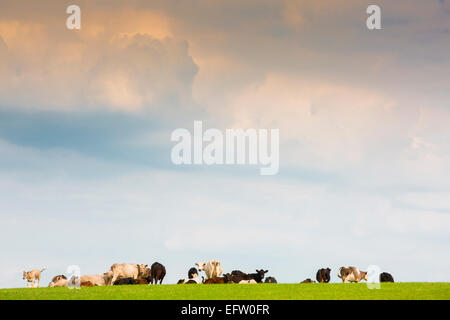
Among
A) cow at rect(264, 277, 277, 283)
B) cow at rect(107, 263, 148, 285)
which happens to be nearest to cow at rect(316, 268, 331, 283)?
cow at rect(264, 277, 277, 283)

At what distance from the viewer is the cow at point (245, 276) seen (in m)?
46.9

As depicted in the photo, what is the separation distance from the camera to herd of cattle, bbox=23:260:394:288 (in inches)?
1811

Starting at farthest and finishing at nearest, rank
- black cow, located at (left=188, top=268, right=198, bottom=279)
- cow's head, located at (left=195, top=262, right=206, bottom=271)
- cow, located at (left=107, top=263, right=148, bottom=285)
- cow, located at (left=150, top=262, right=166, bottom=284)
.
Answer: black cow, located at (left=188, top=268, right=198, bottom=279) → cow's head, located at (left=195, top=262, right=206, bottom=271) → cow, located at (left=107, top=263, right=148, bottom=285) → cow, located at (left=150, top=262, right=166, bottom=284)

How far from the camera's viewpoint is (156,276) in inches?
1949

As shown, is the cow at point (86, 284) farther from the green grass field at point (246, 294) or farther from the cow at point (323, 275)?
the cow at point (323, 275)

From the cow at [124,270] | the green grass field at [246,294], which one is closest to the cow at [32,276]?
the cow at [124,270]

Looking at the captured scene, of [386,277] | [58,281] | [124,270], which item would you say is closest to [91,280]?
[124,270]

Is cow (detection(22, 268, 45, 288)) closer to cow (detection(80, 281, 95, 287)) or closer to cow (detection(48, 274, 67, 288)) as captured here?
cow (detection(48, 274, 67, 288))
